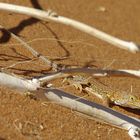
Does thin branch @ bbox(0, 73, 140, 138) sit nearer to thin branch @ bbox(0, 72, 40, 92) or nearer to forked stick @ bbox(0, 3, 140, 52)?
thin branch @ bbox(0, 72, 40, 92)

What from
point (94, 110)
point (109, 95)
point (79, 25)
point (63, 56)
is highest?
point (79, 25)

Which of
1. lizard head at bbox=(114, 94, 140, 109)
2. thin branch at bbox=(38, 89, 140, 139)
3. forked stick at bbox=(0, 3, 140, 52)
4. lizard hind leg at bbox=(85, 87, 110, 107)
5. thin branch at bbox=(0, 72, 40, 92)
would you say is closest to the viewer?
forked stick at bbox=(0, 3, 140, 52)

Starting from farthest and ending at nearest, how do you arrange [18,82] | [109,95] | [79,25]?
[109,95] < [18,82] < [79,25]

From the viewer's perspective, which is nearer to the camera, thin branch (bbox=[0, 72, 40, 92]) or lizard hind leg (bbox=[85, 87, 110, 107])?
thin branch (bbox=[0, 72, 40, 92])

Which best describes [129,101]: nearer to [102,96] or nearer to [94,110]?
[102,96]

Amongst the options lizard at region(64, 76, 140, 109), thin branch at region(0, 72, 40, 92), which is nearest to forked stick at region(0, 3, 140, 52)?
thin branch at region(0, 72, 40, 92)

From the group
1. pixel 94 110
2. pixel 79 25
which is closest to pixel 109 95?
pixel 94 110

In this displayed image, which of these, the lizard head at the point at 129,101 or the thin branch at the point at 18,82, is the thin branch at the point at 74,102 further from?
the lizard head at the point at 129,101
